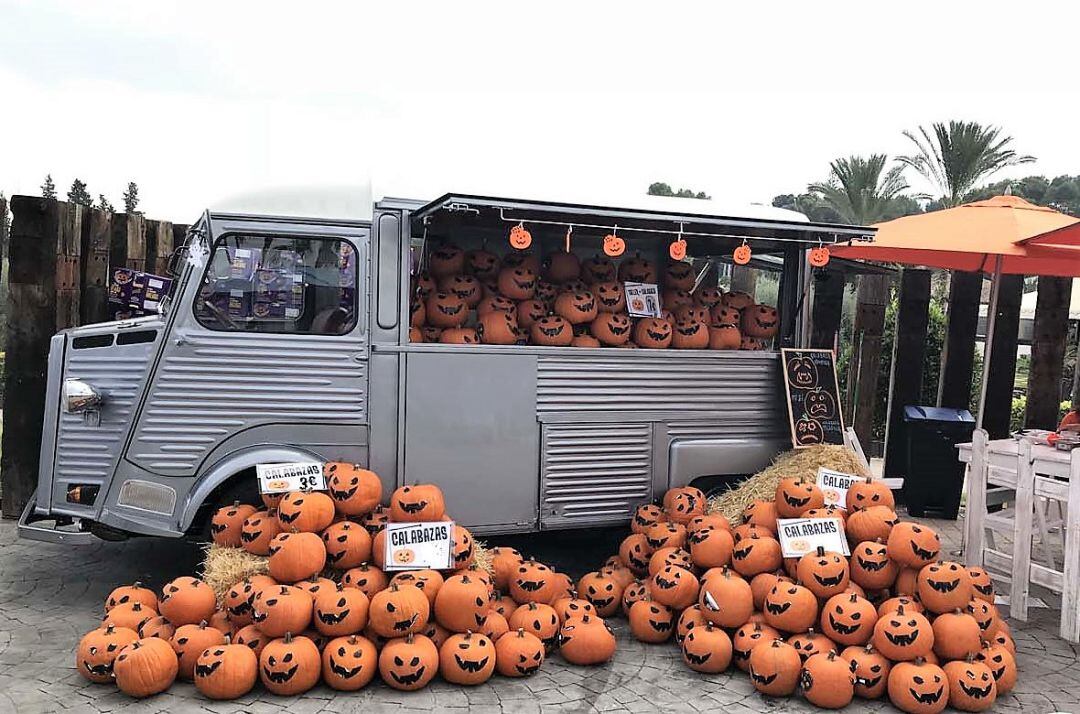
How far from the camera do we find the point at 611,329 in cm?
600

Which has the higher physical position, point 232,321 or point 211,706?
point 232,321

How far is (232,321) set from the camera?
17.0 ft

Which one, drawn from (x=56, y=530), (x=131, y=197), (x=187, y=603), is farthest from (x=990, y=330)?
(x=131, y=197)

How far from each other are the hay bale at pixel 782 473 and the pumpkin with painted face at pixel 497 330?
1859 mm

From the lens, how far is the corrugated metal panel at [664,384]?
18.8 feet

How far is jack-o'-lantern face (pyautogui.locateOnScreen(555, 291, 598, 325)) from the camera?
19.6 feet

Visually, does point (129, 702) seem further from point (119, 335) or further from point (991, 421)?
point (991, 421)

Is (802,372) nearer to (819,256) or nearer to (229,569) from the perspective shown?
(819,256)

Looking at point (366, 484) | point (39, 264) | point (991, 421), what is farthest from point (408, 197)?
point (991, 421)

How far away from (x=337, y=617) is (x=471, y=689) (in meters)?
0.79

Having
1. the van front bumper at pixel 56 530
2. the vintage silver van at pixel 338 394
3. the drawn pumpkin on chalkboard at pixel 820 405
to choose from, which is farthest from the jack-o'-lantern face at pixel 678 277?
the van front bumper at pixel 56 530

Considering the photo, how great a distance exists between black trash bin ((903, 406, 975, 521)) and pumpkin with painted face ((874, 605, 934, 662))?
4.23 m

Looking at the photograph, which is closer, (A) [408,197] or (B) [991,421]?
(A) [408,197]

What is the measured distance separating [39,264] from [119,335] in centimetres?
243
